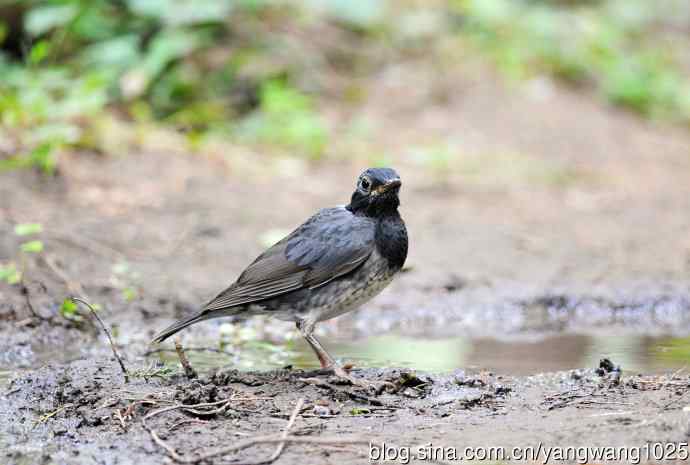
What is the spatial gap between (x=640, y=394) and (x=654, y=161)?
26.8 ft

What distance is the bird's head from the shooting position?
5508 millimetres

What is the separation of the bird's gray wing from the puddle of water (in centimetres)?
58

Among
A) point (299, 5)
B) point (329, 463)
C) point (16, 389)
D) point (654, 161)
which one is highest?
point (299, 5)

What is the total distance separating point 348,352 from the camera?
6.36m

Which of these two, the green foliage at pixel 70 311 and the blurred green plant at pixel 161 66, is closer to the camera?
the green foliage at pixel 70 311

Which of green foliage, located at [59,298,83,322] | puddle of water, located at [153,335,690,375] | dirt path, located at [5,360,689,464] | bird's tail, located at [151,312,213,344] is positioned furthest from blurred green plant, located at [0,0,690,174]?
dirt path, located at [5,360,689,464]

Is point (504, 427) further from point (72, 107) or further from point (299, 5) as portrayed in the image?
point (299, 5)

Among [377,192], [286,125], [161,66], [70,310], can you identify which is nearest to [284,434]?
[377,192]

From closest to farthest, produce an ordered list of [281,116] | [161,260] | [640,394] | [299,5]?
[640,394], [161,260], [281,116], [299,5]

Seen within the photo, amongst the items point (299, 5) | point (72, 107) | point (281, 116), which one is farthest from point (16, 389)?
point (299, 5)

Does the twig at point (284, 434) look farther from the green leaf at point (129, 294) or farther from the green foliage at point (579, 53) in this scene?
the green foliage at point (579, 53)

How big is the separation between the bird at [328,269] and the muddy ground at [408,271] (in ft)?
1.46

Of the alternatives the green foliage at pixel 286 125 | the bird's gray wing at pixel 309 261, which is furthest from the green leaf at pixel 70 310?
the green foliage at pixel 286 125

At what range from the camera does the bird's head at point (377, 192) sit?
5.51m
